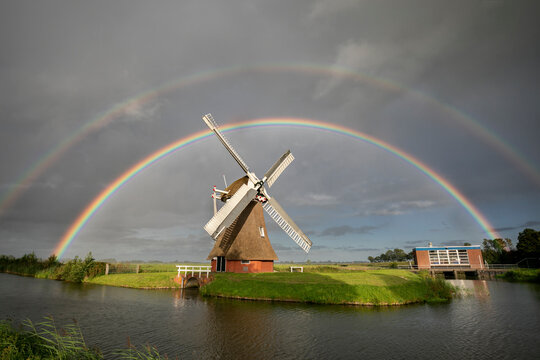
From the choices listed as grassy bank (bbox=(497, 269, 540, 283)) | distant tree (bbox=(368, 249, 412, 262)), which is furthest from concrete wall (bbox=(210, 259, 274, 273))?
distant tree (bbox=(368, 249, 412, 262))

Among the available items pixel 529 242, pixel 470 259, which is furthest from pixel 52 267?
pixel 529 242

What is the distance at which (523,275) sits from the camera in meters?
40.6

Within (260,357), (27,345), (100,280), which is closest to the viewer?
(27,345)

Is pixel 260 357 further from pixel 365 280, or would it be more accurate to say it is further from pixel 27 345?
pixel 365 280

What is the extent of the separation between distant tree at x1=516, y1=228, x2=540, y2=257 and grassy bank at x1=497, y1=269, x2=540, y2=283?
9734mm

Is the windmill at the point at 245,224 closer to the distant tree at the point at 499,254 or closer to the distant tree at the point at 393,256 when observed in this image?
the distant tree at the point at 499,254

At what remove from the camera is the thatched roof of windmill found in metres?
27.3

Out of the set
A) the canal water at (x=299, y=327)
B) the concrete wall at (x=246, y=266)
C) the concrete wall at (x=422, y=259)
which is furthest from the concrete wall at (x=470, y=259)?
the concrete wall at (x=246, y=266)

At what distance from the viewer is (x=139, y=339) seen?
39.5 feet

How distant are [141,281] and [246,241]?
13.6 meters

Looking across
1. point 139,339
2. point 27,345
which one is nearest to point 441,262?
point 139,339

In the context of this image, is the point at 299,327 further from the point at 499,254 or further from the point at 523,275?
the point at 499,254

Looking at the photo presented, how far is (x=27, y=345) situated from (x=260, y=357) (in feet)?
24.0

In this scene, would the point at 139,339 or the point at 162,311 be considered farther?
the point at 162,311
